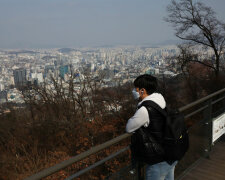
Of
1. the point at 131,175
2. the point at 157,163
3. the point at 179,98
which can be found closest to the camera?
the point at 157,163

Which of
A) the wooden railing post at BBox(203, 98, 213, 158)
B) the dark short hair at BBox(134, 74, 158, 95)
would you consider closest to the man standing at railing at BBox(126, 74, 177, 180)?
the dark short hair at BBox(134, 74, 158, 95)

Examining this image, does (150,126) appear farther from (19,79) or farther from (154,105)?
(19,79)

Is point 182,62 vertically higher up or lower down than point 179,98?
higher up

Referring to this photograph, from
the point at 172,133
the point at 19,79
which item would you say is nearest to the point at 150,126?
the point at 172,133

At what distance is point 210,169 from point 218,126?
2.32ft

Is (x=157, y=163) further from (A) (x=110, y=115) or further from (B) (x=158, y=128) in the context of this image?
(A) (x=110, y=115)

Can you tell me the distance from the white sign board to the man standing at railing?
74.1 inches

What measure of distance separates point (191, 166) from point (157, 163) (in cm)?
163

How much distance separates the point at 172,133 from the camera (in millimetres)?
1812

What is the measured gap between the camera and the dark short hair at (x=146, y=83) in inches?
75.4

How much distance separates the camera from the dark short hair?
1916 millimetres

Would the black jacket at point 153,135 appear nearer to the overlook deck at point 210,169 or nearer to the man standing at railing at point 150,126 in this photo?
the man standing at railing at point 150,126

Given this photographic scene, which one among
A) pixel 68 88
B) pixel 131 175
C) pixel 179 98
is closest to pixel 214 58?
pixel 179 98

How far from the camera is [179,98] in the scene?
2662cm
